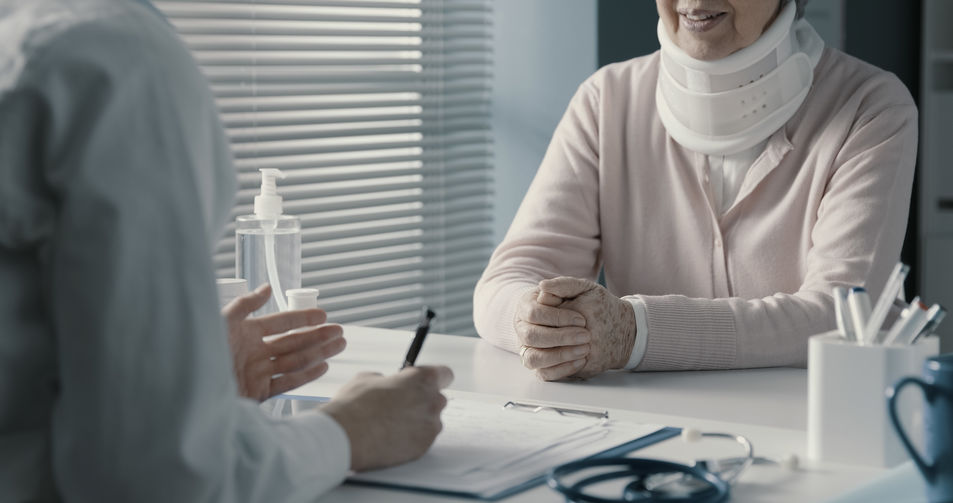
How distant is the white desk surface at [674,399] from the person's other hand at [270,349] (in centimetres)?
9

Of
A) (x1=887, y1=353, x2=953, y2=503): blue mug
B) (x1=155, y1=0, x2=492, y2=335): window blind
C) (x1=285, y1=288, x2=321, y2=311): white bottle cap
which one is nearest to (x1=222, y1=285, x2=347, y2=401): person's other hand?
(x1=285, y1=288, x2=321, y2=311): white bottle cap

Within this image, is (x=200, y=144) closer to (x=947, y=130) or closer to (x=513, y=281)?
(x=513, y=281)

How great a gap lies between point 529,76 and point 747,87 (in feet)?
5.18

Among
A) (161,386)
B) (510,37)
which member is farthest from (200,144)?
(510,37)

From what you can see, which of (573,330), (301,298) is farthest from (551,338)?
(301,298)

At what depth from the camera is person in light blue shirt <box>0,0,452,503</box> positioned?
2.51 feet

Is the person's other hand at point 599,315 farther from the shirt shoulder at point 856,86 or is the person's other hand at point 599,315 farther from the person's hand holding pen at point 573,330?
the shirt shoulder at point 856,86

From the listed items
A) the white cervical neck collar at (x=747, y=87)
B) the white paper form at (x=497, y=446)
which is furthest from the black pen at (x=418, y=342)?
the white cervical neck collar at (x=747, y=87)

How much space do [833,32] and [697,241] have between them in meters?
2.83

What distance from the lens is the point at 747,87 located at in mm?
1893

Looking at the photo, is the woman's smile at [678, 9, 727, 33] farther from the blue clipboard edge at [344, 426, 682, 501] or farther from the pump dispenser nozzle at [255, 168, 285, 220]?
the blue clipboard edge at [344, 426, 682, 501]

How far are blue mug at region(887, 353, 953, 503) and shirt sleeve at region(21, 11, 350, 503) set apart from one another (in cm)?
55

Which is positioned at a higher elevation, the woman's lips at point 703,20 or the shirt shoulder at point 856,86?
the woman's lips at point 703,20

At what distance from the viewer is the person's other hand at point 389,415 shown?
1.03m
